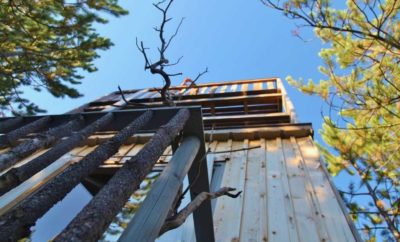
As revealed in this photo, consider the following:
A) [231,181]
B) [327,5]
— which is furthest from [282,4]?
[231,181]

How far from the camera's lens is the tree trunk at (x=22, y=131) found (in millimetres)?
1451

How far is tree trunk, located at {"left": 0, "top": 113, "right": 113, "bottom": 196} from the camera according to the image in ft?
3.80

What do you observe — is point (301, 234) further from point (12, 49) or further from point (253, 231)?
point (12, 49)

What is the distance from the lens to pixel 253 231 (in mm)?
2799

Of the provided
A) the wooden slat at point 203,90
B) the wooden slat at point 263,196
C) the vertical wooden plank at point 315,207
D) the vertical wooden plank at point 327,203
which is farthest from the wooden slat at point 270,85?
the vertical wooden plank at point 315,207

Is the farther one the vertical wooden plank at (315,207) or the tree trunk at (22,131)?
the vertical wooden plank at (315,207)

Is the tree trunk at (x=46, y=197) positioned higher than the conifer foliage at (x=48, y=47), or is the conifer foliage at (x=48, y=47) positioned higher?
the conifer foliage at (x=48, y=47)

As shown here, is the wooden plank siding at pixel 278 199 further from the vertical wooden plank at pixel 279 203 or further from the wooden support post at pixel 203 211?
the wooden support post at pixel 203 211

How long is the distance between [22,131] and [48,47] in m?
5.42

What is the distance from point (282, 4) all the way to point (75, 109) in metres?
4.31

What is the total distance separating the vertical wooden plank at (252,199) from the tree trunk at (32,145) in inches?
68.8

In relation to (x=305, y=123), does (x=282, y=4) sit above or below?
above

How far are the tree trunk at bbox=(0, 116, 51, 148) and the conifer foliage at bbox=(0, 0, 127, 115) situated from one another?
4857 mm

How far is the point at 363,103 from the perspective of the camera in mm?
5426
